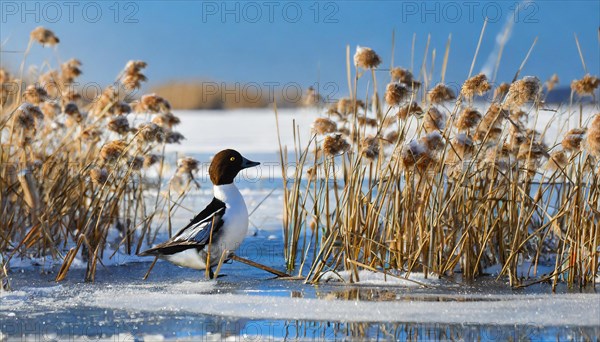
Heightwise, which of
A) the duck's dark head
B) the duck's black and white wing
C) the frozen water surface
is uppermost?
the duck's dark head

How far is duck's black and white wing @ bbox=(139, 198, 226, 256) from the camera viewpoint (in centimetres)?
458

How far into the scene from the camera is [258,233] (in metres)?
6.55

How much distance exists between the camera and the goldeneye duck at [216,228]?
4.59 m

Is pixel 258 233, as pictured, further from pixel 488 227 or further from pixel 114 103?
pixel 488 227

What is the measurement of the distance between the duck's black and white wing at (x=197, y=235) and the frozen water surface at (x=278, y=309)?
173 millimetres

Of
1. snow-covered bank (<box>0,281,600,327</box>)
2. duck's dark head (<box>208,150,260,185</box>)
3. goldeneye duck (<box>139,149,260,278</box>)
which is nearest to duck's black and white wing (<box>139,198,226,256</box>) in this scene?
goldeneye duck (<box>139,149,260,278</box>)

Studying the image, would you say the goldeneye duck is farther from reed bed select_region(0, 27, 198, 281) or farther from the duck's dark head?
reed bed select_region(0, 27, 198, 281)

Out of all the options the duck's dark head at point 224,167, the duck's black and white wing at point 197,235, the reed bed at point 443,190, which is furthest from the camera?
the duck's dark head at point 224,167

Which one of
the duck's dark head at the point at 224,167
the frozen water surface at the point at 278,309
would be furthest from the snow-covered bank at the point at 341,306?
the duck's dark head at the point at 224,167

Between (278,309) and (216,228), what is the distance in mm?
979

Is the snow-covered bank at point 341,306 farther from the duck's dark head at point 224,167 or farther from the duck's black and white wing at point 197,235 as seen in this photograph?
the duck's dark head at point 224,167

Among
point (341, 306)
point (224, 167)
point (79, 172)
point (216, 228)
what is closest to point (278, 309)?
point (341, 306)

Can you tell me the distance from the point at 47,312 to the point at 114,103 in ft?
6.81

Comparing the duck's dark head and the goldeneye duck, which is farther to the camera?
the duck's dark head
